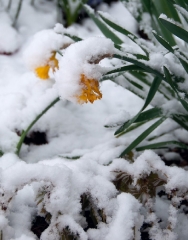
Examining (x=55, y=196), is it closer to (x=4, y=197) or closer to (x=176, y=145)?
(x=4, y=197)

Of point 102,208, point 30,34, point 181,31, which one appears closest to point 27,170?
point 102,208

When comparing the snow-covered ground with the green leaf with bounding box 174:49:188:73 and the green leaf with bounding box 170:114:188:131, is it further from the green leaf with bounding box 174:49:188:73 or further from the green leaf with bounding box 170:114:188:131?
the green leaf with bounding box 174:49:188:73

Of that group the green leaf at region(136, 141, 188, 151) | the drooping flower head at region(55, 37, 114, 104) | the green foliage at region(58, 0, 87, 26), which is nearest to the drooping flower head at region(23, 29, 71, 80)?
the drooping flower head at region(55, 37, 114, 104)

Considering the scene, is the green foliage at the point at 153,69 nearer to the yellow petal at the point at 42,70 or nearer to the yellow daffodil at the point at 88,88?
the yellow daffodil at the point at 88,88

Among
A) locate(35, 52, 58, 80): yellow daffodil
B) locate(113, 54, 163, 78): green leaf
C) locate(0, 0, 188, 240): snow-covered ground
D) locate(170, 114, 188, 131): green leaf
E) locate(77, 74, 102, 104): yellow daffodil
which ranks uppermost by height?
locate(113, 54, 163, 78): green leaf

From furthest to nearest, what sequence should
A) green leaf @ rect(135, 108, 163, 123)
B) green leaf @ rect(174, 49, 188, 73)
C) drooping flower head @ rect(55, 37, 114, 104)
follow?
green leaf @ rect(135, 108, 163, 123) → green leaf @ rect(174, 49, 188, 73) → drooping flower head @ rect(55, 37, 114, 104)

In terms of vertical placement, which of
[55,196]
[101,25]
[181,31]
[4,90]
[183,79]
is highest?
[181,31]

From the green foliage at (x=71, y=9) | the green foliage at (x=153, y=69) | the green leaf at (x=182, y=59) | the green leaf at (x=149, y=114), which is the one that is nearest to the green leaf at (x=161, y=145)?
the green foliage at (x=153, y=69)
